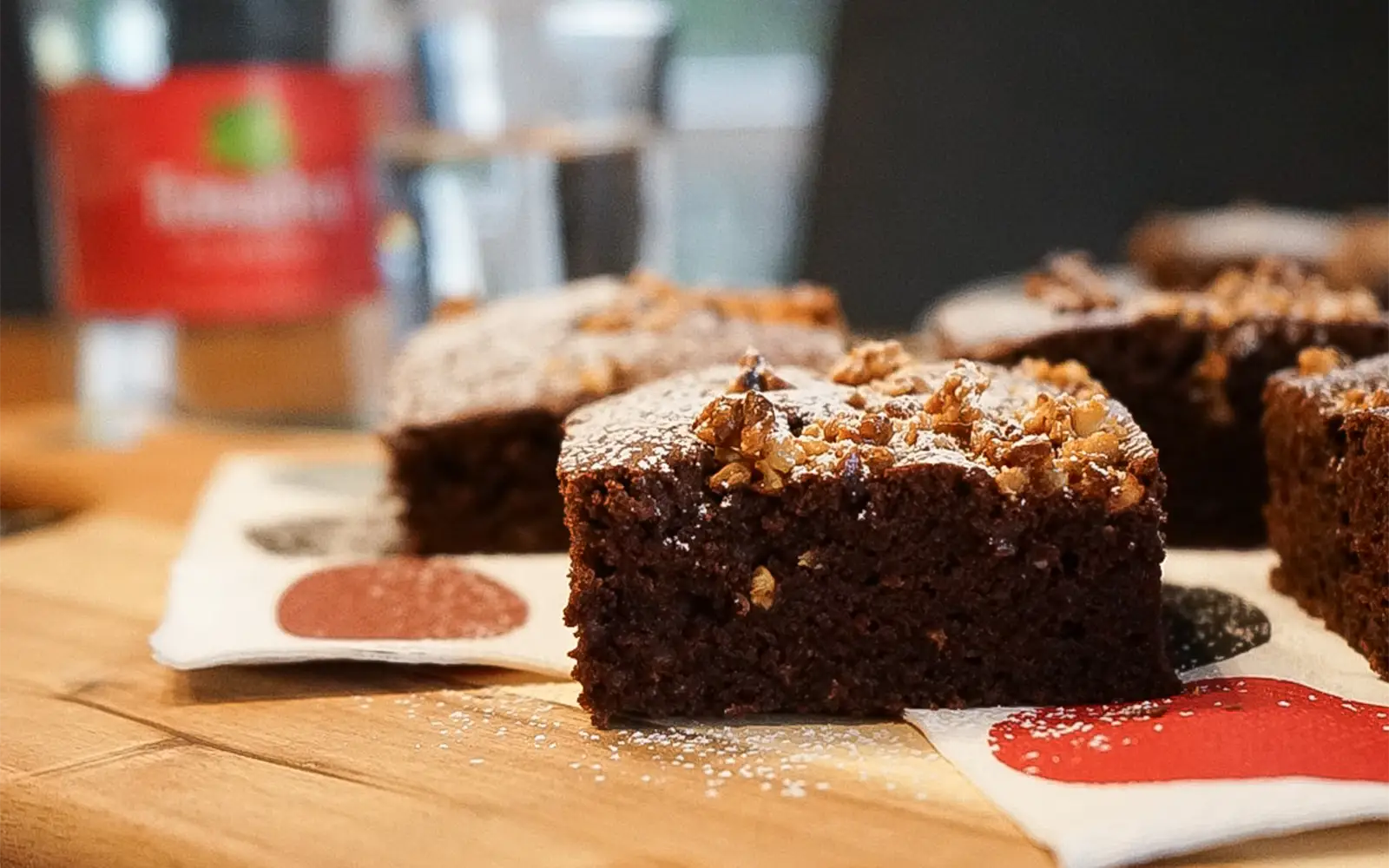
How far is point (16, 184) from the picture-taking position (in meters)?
4.93

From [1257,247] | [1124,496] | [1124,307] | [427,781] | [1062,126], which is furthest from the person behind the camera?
[1062,126]

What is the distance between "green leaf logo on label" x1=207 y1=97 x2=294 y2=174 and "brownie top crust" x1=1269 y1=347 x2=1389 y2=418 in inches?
82.6

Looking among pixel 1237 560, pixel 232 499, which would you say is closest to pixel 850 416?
pixel 1237 560

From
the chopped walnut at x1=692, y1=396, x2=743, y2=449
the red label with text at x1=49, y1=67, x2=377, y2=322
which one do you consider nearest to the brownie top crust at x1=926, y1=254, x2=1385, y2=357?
the chopped walnut at x1=692, y1=396, x2=743, y2=449

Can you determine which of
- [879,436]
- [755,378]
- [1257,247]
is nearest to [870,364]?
[755,378]

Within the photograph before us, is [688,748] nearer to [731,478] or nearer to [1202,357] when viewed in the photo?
[731,478]

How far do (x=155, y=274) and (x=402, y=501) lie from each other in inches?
48.1

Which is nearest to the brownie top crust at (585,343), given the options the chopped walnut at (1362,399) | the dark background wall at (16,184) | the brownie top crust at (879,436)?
the brownie top crust at (879,436)

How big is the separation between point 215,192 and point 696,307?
46.4 inches

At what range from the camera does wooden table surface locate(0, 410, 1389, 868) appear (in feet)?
4.40

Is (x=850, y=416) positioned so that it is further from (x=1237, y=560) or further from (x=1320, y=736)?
(x=1237, y=560)

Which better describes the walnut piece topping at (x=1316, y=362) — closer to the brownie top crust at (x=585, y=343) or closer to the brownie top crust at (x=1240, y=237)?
the brownie top crust at (x=585, y=343)

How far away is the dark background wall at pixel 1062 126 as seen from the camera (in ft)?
13.1

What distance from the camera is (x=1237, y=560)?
86.4 inches
